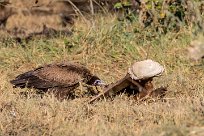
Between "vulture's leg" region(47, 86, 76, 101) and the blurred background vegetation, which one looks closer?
"vulture's leg" region(47, 86, 76, 101)

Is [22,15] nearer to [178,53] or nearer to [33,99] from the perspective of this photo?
[178,53]

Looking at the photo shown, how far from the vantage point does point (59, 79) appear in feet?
20.8

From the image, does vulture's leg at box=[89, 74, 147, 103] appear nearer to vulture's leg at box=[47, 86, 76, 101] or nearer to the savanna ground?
the savanna ground

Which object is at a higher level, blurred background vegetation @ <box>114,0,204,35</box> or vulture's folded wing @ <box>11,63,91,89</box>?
blurred background vegetation @ <box>114,0,204,35</box>

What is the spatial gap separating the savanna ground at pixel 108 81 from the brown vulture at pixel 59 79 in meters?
0.17

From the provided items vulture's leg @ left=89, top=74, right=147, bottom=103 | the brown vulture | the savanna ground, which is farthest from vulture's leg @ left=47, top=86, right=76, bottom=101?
vulture's leg @ left=89, top=74, right=147, bottom=103

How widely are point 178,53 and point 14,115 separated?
305 centimetres

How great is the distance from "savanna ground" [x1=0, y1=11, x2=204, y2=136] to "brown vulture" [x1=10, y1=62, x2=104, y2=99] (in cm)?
17

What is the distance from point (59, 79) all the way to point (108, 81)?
1172 mm

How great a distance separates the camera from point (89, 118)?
5.31m

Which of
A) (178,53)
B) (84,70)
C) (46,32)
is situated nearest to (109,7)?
(46,32)

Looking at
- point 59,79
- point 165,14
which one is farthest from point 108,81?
point 165,14

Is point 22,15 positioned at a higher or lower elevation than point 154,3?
lower

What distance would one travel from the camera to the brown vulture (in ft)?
20.7
